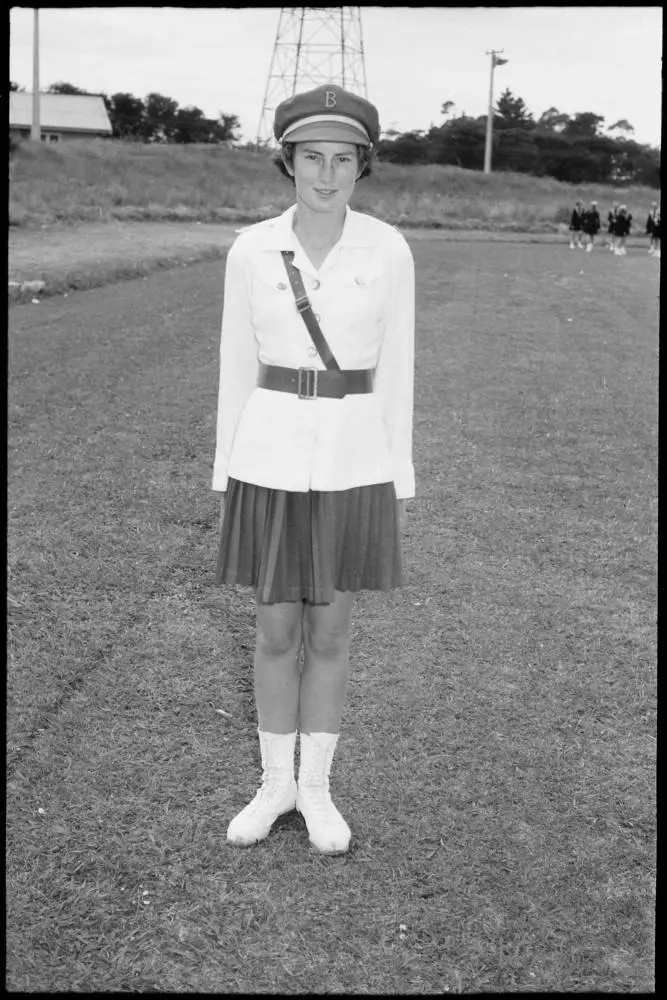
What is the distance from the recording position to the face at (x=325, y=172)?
3.01m

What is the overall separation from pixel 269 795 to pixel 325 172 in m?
1.92

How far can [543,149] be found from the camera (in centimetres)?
6481

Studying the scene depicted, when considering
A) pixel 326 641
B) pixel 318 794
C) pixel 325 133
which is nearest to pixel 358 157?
pixel 325 133

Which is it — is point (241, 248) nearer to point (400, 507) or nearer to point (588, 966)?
point (400, 507)

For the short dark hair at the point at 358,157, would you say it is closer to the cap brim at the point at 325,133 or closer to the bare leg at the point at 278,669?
the cap brim at the point at 325,133

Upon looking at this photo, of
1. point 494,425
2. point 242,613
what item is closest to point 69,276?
point 494,425

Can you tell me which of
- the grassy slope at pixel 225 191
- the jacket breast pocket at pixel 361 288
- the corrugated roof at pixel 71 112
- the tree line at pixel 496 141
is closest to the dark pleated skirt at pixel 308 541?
the jacket breast pocket at pixel 361 288

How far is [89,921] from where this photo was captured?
9.69 feet

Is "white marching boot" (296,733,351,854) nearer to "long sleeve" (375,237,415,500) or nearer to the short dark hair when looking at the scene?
"long sleeve" (375,237,415,500)

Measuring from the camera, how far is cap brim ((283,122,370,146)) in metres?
2.99

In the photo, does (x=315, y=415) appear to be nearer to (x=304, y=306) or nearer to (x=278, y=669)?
(x=304, y=306)

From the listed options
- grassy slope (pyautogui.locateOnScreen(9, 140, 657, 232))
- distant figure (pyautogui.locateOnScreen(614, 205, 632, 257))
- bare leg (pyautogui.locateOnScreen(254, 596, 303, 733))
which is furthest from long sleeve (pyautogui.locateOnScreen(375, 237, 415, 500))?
distant figure (pyautogui.locateOnScreen(614, 205, 632, 257))

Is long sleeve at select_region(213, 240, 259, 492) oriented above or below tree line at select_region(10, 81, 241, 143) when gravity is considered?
below

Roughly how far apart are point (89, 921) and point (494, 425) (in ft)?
22.5
